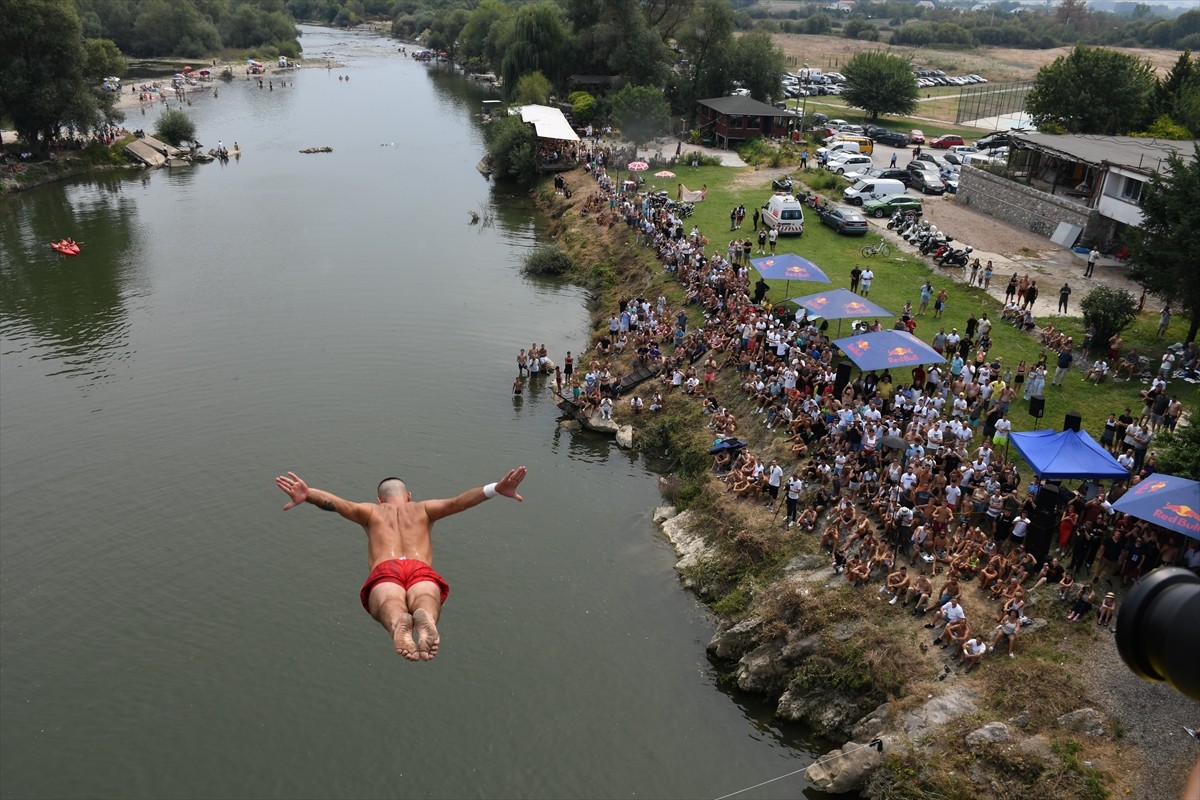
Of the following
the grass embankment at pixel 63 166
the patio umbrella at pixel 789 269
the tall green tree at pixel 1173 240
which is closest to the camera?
the tall green tree at pixel 1173 240

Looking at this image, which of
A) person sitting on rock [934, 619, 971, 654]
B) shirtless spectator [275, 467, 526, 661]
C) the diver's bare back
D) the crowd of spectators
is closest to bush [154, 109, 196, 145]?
the crowd of spectators

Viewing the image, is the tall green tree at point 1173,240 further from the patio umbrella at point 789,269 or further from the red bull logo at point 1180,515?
the red bull logo at point 1180,515

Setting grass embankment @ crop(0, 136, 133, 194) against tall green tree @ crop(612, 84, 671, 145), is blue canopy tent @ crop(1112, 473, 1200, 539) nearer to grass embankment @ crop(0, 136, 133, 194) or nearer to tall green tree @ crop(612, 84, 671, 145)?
tall green tree @ crop(612, 84, 671, 145)

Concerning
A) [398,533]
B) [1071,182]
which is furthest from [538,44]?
[398,533]

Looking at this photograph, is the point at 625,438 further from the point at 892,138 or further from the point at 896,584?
the point at 892,138

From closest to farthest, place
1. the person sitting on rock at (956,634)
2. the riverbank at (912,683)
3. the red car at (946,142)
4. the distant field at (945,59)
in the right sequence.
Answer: the riverbank at (912,683) → the person sitting on rock at (956,634) → the red car at (946,142) → the distant field at (945,59)

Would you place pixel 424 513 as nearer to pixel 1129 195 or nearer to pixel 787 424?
pixel 787 424

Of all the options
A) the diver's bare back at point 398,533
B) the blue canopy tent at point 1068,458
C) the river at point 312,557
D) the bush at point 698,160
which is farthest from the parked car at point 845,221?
the diver's bare back at point 398,533

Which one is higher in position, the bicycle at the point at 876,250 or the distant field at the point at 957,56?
the distant field at the point at 957,56
